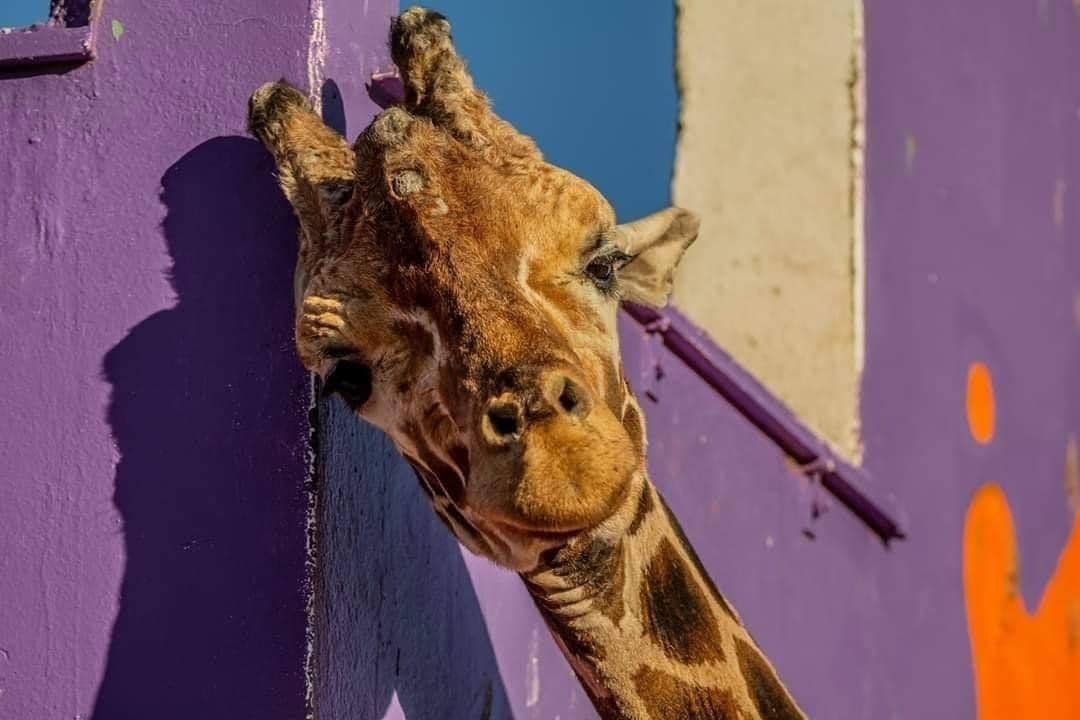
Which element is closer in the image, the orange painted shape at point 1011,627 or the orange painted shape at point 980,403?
the orange painted shape at point 1011,627

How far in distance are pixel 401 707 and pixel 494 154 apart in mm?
890

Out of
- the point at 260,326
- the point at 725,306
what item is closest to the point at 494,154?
the point at 260,326

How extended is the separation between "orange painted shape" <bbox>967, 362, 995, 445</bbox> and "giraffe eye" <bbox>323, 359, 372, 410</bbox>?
3.14m

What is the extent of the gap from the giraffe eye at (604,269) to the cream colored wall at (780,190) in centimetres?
250

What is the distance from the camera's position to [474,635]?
2.47m

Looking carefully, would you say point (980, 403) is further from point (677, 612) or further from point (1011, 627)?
point (677, 612)

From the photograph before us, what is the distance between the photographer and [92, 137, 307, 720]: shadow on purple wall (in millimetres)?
1846

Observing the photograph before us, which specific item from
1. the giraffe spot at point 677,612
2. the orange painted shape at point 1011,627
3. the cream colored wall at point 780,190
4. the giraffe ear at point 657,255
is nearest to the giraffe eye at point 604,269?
the giraffe ear at point 657,255

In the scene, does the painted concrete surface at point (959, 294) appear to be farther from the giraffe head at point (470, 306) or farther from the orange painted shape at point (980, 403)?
the giraffe head at point (470, 306)

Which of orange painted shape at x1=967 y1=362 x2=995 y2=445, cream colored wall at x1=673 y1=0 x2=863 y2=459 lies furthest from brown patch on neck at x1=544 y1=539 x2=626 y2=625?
orange painted shape at x1=967 y1=362 x2=995 y2=445

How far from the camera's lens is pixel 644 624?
5.91ft

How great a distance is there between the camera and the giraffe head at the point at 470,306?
142cm

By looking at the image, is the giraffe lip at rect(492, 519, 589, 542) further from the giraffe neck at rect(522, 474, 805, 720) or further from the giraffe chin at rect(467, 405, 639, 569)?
the giraffe neck at rect(522, 474, 805, 720)

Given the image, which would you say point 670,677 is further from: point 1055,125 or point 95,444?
point 1055,125
